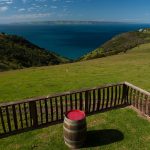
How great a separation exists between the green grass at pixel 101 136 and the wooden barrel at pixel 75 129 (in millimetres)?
371

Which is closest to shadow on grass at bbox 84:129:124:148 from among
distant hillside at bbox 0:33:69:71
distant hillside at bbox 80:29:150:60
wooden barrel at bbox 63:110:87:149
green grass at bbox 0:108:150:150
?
green grass at bbox 0:108:150:150

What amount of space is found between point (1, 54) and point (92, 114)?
292 ft

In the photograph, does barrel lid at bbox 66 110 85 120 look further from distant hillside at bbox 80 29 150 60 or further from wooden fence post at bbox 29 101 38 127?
distant hillside at bbox 80 29 150 60

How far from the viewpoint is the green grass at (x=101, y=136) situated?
9.62 metres

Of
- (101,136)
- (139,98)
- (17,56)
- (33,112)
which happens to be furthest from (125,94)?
(17,56)

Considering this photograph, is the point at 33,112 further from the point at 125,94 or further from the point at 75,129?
the point at 125,94

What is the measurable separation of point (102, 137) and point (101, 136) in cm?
9

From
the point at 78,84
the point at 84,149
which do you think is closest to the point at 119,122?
the point at 84,149

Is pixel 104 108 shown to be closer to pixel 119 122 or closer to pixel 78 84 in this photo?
pixel 119 122

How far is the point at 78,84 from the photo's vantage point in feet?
74.7

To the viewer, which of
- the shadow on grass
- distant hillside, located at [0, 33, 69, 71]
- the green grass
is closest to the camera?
the green grass

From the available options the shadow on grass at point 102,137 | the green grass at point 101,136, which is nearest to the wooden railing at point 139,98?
the green grass at point 101,136

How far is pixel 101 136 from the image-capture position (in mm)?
10328

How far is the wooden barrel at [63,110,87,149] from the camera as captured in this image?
29.3 ft
